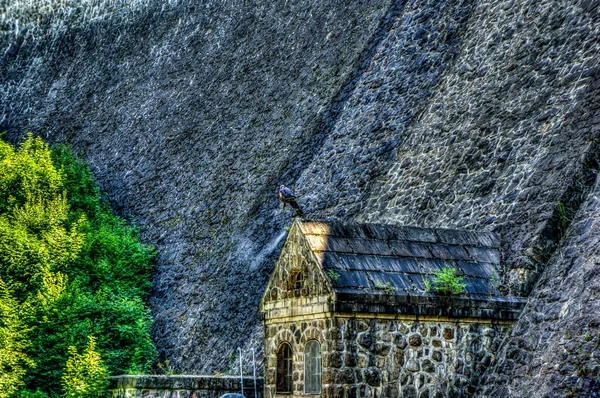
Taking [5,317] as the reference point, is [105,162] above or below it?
Answer: above

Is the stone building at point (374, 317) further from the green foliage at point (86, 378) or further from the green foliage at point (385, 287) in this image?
the green foliage at point (86, 378)

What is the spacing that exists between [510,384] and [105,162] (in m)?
21.0

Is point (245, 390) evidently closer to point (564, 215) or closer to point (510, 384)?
point (510, 384)

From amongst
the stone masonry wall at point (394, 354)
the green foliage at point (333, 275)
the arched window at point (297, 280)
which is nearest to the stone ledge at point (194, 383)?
the stone masonry wall at point (394, 354)

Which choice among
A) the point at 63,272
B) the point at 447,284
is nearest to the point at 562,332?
the point at 447,284

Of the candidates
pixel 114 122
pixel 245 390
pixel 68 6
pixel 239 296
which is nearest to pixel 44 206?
pixel 239 296

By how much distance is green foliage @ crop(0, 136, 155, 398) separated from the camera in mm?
20281

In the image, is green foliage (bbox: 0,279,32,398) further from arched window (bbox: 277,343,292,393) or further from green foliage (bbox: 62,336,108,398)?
arched window (bbox: 277,343,292,393)

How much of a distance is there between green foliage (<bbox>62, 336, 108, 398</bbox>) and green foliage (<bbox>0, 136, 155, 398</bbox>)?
5.62 ft

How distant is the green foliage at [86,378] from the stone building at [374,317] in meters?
4.64

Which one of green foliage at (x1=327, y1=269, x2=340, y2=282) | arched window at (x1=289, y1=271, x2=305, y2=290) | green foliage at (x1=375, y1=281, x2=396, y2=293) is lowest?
green foliage at (x1=375, y1=281, x2=396, y2=293)

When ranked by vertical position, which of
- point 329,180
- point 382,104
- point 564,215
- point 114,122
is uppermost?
point 114,122

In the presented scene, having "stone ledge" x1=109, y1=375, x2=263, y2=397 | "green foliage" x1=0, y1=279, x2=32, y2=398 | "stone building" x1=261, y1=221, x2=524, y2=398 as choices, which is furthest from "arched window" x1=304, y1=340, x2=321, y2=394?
"green foliage" x1=0, y1=279, x2=32, y2=398

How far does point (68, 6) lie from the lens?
1582 inches
